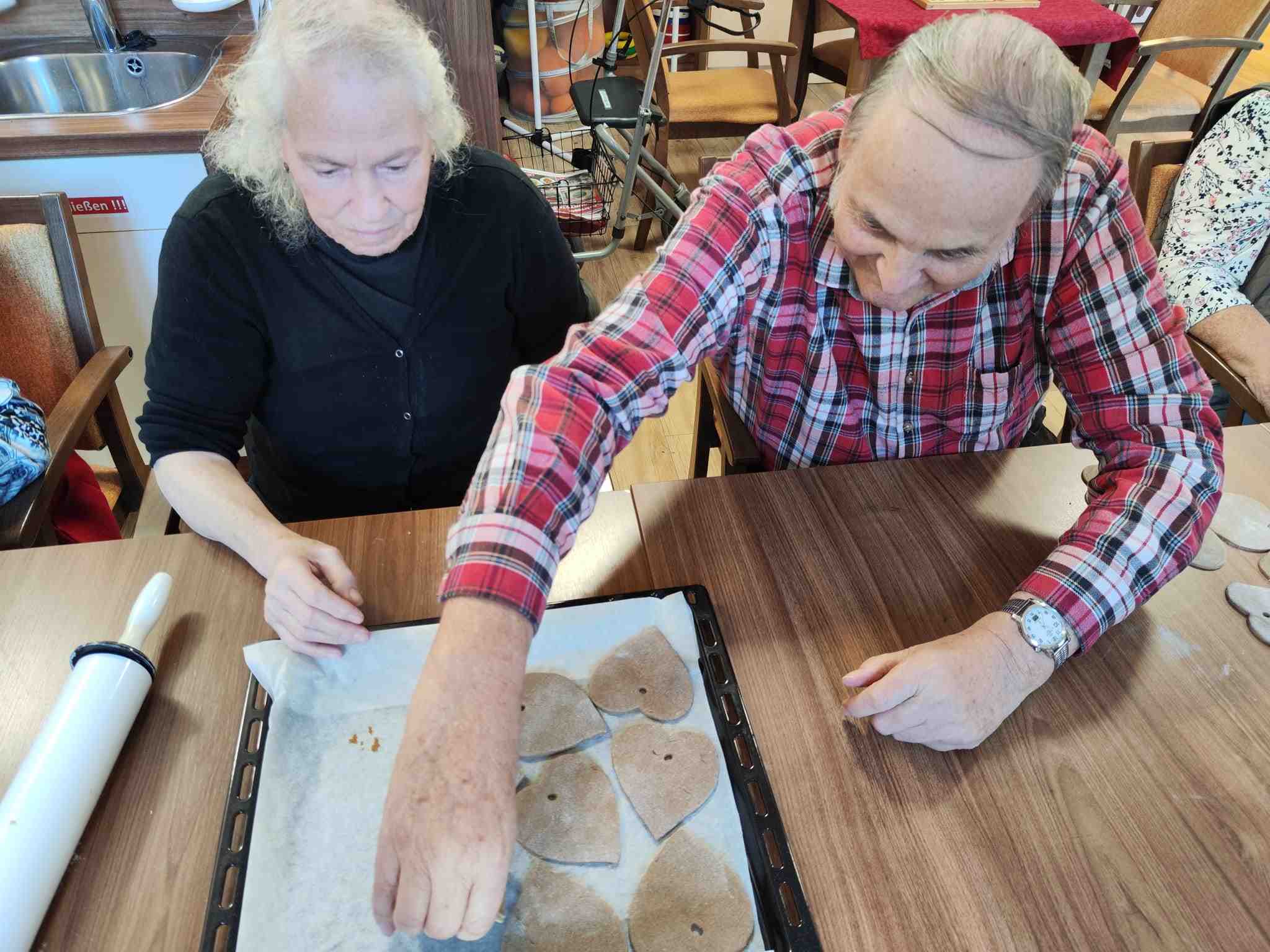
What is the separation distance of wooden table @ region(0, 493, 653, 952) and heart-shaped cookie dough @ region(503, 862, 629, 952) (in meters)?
0.26

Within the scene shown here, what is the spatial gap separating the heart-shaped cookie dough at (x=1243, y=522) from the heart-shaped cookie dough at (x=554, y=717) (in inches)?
33.0

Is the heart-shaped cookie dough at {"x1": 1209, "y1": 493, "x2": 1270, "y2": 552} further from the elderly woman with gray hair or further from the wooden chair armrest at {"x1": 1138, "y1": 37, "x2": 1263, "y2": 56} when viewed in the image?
the wooden chair armrest at {"x1": 1138, "y1": 37, "x2": 1263, "y2": 56}

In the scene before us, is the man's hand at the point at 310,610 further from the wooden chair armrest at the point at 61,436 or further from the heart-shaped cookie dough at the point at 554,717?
the wooden chair armrest at the point at 61,436

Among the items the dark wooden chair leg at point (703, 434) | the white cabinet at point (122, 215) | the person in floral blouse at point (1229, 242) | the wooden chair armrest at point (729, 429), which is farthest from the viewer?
the white cabinet at point (122, 215)

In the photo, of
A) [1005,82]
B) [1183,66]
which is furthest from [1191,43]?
[1005,82]

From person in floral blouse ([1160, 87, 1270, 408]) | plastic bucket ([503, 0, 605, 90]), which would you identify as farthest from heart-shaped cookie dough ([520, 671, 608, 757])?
plastic bucket ([503, 0, 605, 90])

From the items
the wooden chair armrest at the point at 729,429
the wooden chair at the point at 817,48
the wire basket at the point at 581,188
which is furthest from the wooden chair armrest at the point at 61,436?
the wooden chair at the point at 817,48

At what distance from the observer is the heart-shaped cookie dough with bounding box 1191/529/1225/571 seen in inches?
39.0

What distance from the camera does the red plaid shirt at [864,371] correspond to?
2.66 ft

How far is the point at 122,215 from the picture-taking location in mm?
1908

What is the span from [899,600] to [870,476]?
210 millimetres

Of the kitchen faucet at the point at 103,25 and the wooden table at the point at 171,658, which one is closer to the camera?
the wooden table at the point at 171,658

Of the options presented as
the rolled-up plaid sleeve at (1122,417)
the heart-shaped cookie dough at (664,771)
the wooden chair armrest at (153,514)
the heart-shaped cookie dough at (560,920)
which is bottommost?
the wooden chair armrest at (153,514)

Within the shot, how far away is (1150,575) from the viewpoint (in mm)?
907
